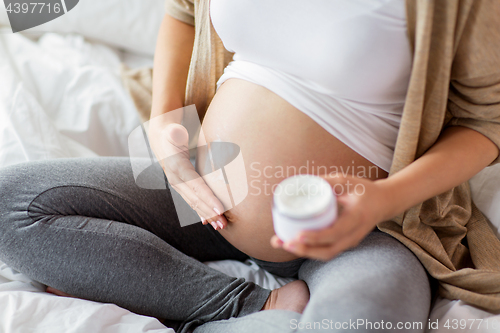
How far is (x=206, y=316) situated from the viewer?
69 centimetres

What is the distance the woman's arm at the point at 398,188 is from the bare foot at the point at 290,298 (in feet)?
0.72

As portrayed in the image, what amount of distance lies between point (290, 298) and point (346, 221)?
0.31 metres

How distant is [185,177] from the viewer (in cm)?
71

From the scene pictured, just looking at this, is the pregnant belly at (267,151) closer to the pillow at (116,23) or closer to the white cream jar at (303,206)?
the white cream jar at (303,206)

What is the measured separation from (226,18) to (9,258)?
61 cm

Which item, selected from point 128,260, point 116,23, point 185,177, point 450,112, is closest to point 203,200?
point 185,177

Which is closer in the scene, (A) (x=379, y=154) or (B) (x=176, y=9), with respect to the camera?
(A) (x=379, y=154)

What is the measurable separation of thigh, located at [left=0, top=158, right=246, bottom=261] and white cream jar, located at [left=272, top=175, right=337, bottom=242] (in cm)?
43

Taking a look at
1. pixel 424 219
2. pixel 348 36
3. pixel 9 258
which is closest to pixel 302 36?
pixel 348 36

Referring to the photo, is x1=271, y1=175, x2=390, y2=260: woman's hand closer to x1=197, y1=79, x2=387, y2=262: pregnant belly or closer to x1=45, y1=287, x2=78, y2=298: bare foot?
x1=197, y1=79, x2=387, y2=262: pregnant belly

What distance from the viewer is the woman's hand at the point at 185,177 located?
0.67m

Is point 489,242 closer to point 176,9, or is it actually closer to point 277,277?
point 277,277

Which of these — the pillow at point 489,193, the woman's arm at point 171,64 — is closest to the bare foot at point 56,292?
the woman's arm at point 171,64

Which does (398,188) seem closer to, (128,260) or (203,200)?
(203,200)
